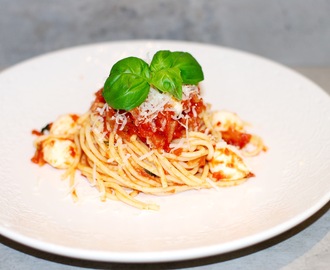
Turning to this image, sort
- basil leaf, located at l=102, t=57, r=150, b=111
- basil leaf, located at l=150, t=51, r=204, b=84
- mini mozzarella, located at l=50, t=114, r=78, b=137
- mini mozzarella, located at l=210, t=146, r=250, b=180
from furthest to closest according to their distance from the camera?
mini mozzarella, located at l=50, t=114, r=78, b=137 < mini mozzarella, located at l=210, t=146, r=250, b=180 < basil leaf, located at l=150, t=51, r=204, b=84 < basil leaf, located at l=102, t=57, r=150, b=111

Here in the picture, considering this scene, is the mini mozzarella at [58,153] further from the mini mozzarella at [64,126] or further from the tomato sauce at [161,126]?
the tomato sauce at [161,126]

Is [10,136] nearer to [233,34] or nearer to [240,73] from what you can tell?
[240,73]

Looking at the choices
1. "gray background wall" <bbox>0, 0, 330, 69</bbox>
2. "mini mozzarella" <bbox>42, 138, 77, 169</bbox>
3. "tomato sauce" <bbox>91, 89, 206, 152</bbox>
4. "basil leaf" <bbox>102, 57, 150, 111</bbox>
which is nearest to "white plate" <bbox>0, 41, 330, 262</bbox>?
"mini mozzarella" <bbox>42, 138, 77, 169</bbox>

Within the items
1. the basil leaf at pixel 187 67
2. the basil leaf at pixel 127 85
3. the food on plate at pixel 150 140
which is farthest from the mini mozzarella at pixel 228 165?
the basil leaf at pixel 127 85

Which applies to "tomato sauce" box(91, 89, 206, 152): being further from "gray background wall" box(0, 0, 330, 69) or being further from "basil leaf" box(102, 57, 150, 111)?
"gray background wall" box(0, 0, 330, 69)

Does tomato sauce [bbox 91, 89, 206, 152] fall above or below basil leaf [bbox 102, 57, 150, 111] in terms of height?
below

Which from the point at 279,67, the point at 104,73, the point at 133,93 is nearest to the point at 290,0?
the point at 279,67

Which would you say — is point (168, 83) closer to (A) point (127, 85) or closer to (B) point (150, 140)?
(A) point (127, 85)
